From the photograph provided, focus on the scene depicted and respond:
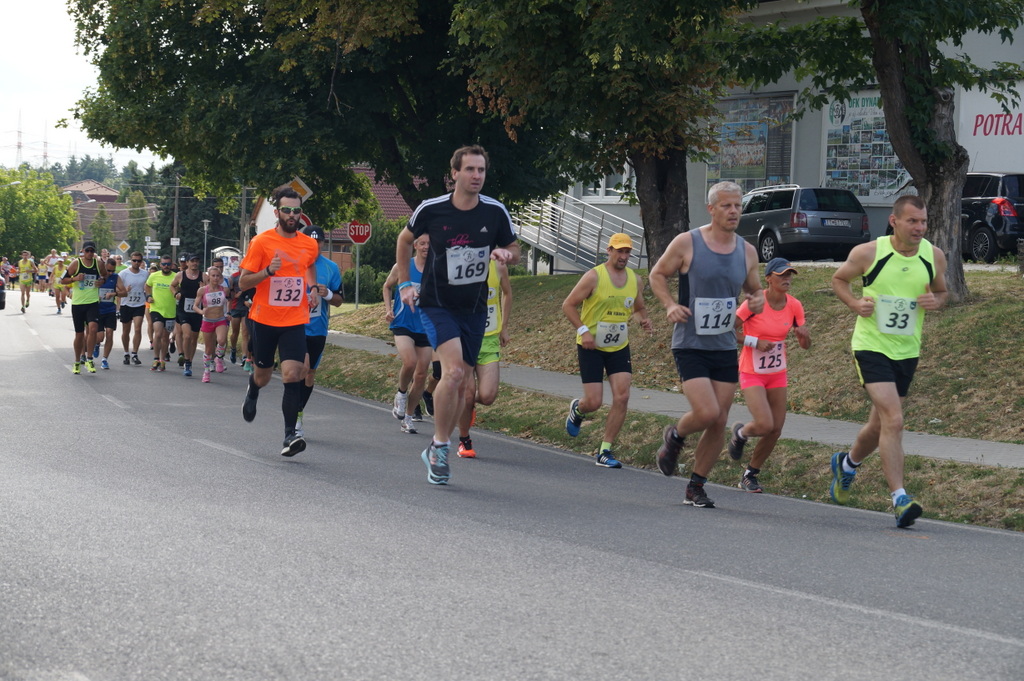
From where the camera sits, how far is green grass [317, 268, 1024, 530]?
9.86 meters

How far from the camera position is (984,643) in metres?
5.37

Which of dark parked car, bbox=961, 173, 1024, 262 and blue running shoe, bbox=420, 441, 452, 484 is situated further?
dark parked car, bbox=961, 173, 1024, 262

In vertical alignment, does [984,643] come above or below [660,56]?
below

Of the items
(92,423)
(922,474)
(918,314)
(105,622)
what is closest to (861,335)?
(918,314)

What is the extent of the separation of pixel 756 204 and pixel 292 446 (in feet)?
61.9

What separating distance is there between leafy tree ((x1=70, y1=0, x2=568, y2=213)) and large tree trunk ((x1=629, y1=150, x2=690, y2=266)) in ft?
6.93

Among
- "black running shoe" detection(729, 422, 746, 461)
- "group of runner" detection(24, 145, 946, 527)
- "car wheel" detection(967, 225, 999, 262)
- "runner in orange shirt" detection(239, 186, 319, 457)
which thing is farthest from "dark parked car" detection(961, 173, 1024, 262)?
"runner in orange shirt" detection(239, 186, 319, 457)

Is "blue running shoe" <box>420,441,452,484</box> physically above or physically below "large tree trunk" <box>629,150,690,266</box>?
below

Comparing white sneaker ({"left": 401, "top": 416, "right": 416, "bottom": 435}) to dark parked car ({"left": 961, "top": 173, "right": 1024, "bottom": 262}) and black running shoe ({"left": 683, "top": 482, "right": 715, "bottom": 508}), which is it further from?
dark parked car ({"left": 961, "top": 173, "right": 1024, "bottom": 262})

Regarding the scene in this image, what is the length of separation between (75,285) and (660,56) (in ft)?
→ 30.7

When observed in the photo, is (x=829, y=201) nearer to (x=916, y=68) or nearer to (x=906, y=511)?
(x=916, y=68)

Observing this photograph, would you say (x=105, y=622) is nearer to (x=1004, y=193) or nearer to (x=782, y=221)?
(x=1004, y=193)

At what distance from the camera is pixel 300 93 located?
92.2 ft

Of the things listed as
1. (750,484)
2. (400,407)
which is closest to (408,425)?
(400,407)
